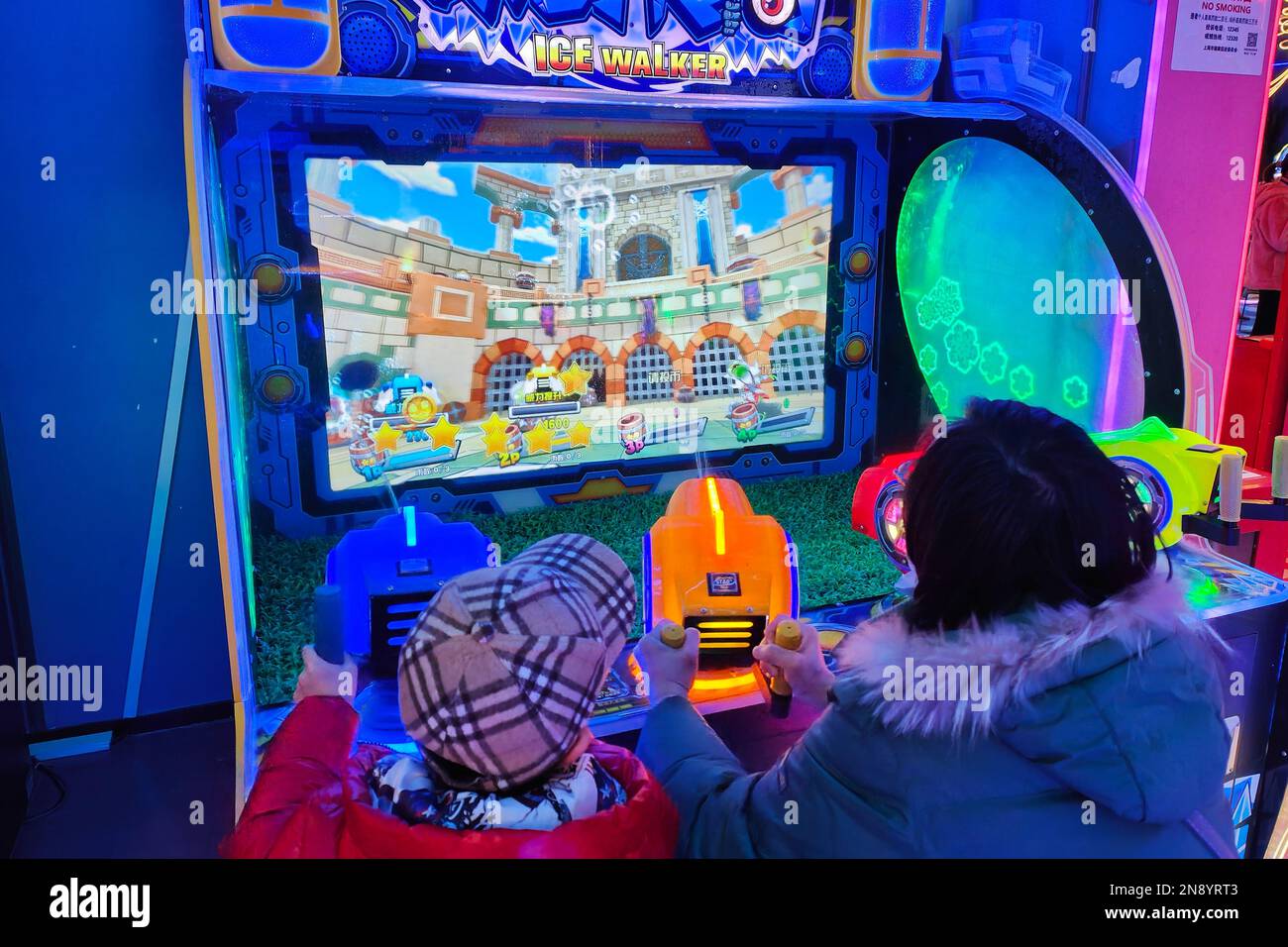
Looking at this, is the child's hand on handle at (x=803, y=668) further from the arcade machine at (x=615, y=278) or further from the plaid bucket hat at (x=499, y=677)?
the plaid bucket hat at (x=499, y=677)

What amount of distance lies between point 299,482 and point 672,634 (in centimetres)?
99

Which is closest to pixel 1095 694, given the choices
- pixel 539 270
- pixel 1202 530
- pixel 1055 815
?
pixel 1055 815

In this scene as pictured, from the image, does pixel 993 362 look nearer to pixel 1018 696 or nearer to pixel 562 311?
pixel 562 311

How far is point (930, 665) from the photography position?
3.36 feet

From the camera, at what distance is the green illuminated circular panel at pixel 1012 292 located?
1.98 meters

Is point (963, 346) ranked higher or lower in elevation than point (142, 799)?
higher

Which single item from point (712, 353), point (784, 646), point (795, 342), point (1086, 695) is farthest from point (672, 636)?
point (795, 342)

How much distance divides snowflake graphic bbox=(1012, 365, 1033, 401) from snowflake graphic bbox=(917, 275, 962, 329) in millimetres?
215

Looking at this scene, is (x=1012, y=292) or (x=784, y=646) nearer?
(x=784, y=646)

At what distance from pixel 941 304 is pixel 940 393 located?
0.74ft

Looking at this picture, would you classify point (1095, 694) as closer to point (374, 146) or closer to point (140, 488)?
point (374, 146)

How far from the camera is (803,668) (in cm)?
147

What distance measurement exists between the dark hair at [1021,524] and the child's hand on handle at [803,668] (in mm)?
391

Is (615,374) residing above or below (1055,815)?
above
